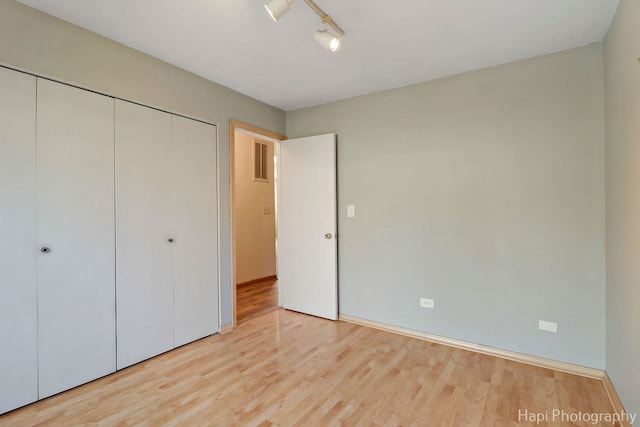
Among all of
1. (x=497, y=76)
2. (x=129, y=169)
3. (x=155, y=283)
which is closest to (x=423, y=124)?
(x=497, y=76)

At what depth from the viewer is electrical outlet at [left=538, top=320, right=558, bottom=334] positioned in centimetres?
235

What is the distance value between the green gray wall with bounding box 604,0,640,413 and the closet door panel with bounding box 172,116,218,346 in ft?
10.1

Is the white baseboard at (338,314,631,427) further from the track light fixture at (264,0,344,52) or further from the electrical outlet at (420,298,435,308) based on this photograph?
the track light fixture at (264,0,344,52)

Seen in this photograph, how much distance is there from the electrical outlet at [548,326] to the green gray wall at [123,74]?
281 cm

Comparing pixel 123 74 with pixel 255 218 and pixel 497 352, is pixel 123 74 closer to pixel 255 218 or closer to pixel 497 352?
pixel 255 218

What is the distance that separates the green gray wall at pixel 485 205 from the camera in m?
2.26

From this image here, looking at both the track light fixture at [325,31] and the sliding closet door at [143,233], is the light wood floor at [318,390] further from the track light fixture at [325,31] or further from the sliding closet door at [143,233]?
the track light fixture at [325,31]

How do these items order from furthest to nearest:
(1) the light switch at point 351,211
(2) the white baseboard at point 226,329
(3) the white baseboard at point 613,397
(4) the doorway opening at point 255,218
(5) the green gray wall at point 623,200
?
1. (4) the doorway opening at point 255,218
2. (1) the light switch at point 351,211
3. (2) the white baseboard at point 226,329
4. (3) the white baseboard at point 613,397
5. (5) the green gray wall at point 623,200

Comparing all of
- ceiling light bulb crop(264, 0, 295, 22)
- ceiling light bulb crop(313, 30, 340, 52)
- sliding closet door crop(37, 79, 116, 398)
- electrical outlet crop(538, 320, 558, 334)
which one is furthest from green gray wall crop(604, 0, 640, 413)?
sliding closet door crop(37, 79, 116, 398)

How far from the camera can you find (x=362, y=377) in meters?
2.24

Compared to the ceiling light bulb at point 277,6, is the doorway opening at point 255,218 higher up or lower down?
lower down

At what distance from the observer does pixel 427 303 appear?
2904 mm

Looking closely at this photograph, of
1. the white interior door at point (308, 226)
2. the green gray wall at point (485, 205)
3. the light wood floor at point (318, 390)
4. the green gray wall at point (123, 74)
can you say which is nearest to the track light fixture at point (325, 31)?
the green gray wall at point (123, 74)

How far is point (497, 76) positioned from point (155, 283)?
343cm
